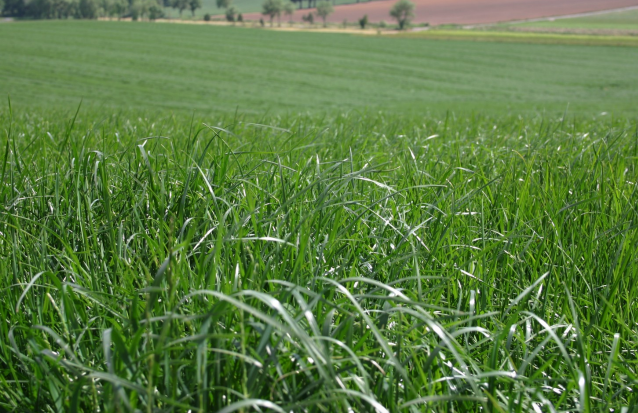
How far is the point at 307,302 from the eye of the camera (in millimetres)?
1067

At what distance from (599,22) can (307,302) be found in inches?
3129

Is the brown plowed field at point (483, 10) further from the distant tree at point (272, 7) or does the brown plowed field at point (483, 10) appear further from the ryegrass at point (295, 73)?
the ryegrass at point (295, 73)

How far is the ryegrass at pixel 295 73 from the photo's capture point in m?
21.1

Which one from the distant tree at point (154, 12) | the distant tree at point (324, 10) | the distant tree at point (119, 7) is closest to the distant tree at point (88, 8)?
the distant tree at point (119, 7)

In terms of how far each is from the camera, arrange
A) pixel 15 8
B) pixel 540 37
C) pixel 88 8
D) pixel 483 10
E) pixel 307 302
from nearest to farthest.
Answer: pixel 307 302 → pixel 540 37 → pixel 88 8 → pixel 483 10 → pixel 15 8

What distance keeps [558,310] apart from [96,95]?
22.7m

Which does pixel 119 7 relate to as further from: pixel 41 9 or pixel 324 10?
pixel 324 10

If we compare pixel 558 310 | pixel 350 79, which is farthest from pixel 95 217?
pixel 350 79

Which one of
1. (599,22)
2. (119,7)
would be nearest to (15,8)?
(119,7)

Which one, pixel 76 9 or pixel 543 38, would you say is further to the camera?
pixel 76 9

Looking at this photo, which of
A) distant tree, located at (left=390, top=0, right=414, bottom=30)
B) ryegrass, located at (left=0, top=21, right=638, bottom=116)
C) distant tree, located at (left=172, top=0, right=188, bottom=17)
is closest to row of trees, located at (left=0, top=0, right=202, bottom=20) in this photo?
distant tree, located at (left=172, top=0, right=188, bottom=17)

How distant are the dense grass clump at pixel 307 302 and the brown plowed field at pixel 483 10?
7804cm

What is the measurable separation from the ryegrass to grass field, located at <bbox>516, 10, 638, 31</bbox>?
19.2 metres

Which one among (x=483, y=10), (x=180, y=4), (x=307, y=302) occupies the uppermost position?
(x=180, y=4)
